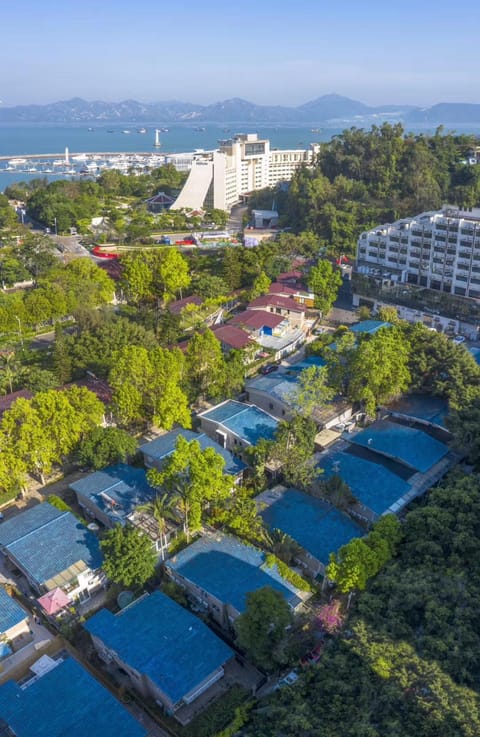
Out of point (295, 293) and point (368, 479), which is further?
point (295, 293)

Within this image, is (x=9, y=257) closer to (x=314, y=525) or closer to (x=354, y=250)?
(x=354, y=250)

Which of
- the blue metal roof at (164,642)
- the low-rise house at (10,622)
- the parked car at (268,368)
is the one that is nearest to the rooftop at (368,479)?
the blue metal roof at (164,642)

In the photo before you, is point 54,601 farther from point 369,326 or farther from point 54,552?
point 369,326

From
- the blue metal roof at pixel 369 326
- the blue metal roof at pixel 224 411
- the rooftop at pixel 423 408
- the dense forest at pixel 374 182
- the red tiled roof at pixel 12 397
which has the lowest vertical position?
the rooftop at pixel 423 408

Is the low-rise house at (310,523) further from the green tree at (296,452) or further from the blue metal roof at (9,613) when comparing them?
the blue metal roof at (9,613)

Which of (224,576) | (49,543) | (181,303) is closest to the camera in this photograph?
(224,576)

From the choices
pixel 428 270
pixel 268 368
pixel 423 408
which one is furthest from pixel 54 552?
pixel 428 270

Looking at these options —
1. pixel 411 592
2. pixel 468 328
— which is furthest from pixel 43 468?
pixel 468 328
